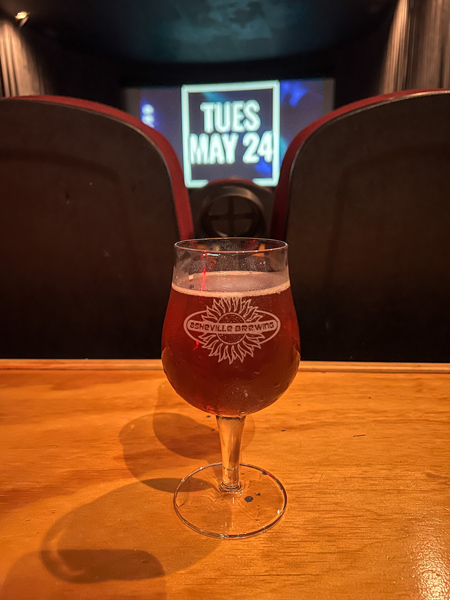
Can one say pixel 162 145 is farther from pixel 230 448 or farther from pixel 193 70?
pixel 193 70

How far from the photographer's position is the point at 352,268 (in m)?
1.58

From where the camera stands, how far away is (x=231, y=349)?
0.63 metres

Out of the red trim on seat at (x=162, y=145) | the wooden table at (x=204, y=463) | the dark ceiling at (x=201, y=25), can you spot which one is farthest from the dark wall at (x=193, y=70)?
the wooden table at (x=204, y=463)

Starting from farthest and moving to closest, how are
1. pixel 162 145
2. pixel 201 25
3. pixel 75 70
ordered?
1. pixel 75 70
2. pixel 201 25
3. pixel 162 145

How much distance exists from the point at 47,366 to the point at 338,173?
3.39ft

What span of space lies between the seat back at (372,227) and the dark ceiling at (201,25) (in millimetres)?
5895

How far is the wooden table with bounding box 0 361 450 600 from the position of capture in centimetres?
54

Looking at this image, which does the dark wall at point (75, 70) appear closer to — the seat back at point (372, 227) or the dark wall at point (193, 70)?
the dark wall at point (193, 70)

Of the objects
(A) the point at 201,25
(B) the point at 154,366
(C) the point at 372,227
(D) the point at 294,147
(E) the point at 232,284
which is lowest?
(B) the point at 154,366

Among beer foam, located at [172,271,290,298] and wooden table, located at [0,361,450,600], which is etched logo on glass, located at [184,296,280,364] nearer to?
beer foam, located at [172,271,290,298]

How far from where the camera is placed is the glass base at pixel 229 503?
0.64 m

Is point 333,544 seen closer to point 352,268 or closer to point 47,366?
point 47,366

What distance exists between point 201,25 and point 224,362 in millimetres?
7365

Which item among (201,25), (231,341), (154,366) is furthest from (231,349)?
(201,25)
